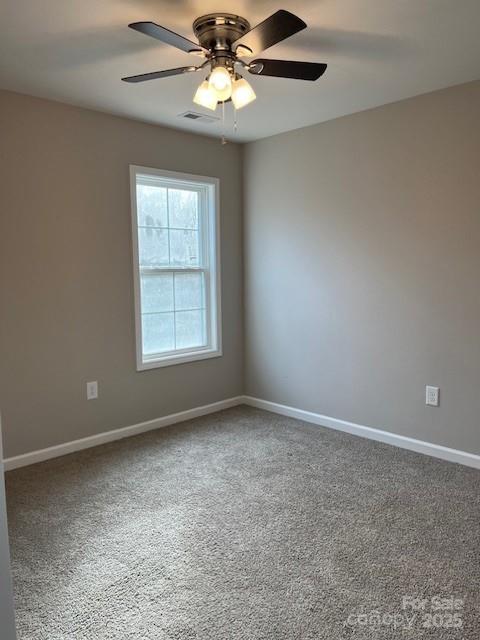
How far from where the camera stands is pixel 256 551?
2.17 metres

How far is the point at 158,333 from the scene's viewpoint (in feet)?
12.8

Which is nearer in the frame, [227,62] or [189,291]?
[227,62]

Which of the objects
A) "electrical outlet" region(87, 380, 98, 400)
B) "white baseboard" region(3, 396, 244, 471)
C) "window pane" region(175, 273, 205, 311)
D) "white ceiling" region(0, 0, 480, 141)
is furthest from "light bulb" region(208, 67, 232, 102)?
"white baseboard" region(3, 396, 244, 471)

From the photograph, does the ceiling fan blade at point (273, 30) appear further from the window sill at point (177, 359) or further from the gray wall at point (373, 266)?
the window sill at point (177, 359)

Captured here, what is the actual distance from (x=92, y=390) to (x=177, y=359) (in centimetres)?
76

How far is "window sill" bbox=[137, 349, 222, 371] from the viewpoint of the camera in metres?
3.74

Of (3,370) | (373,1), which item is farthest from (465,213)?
(3,370)

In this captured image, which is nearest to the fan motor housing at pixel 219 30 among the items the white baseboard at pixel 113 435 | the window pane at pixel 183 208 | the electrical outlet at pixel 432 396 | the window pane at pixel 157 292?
the window pane at pixel 183 208

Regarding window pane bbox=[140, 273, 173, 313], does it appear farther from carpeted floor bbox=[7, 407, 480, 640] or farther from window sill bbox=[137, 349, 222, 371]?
carpeted floor bbox=[7, 407, 480, 640]

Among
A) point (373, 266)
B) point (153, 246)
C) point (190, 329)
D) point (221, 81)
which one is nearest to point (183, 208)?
point (153, 246)

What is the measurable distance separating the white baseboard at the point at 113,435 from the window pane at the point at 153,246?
127 centimetres

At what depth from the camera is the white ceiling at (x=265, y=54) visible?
2.00 metres

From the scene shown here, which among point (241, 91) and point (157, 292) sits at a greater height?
point (241, 91)

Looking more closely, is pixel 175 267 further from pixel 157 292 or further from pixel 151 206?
pixel 151 206
